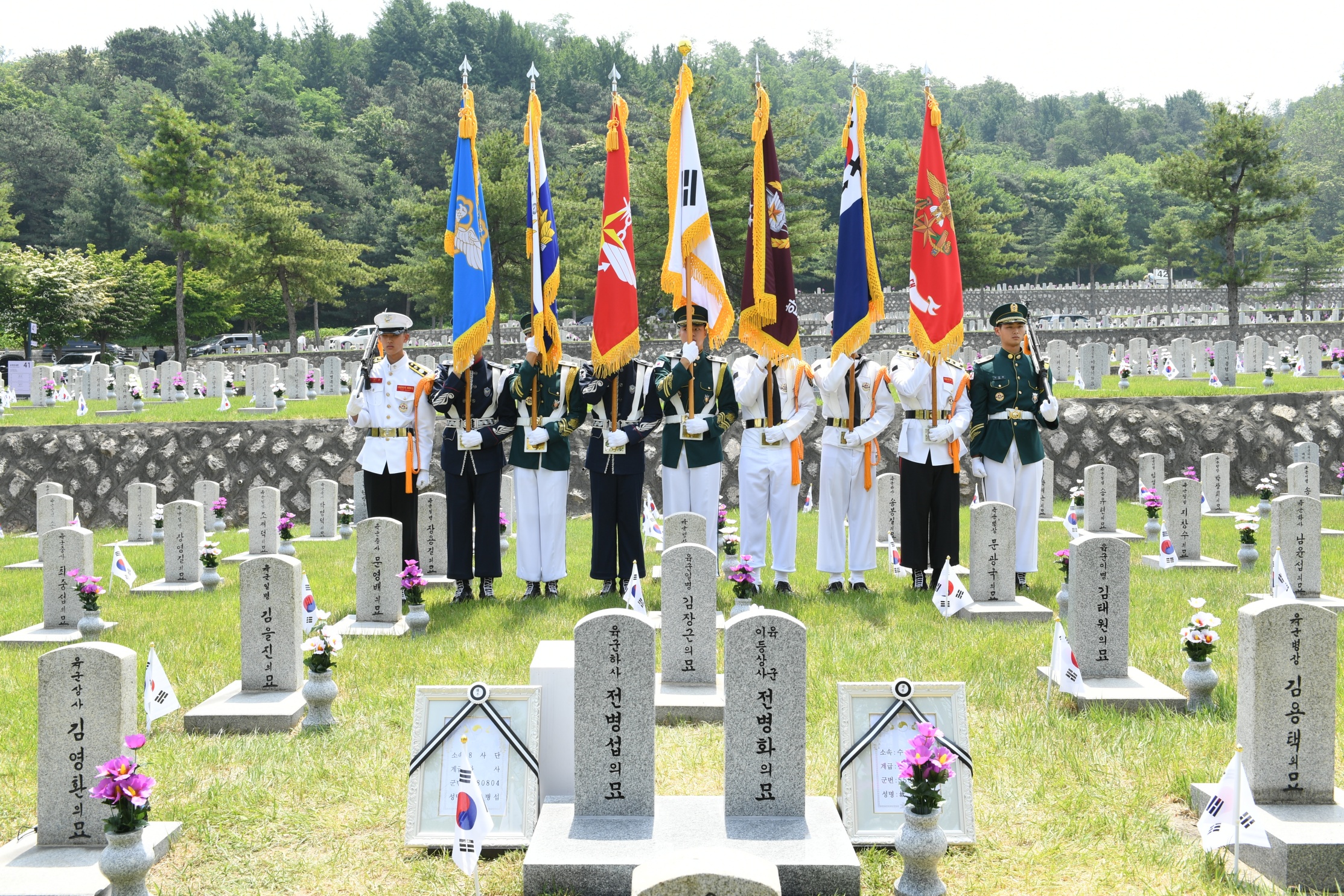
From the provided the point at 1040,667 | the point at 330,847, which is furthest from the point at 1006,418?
the point at 330,847

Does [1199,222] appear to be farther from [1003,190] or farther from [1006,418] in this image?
[1003,190]

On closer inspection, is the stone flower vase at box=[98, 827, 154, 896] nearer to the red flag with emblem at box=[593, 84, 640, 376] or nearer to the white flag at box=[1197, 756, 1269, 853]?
the white flag at box=[1197, 756, 1269, 853]

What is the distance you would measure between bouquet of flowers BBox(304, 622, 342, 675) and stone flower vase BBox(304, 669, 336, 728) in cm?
5

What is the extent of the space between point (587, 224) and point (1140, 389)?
14.7 meters

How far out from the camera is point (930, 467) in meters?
9.55

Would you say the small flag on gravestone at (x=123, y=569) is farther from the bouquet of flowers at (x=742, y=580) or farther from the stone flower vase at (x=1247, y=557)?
the stone flower vase at (x=1247, y=557)

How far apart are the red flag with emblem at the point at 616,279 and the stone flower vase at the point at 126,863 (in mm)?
6076

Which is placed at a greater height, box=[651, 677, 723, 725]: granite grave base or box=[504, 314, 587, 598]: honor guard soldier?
box=[504, 314, 587, 598]: honor guard soldier

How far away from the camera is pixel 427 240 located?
91.4ft

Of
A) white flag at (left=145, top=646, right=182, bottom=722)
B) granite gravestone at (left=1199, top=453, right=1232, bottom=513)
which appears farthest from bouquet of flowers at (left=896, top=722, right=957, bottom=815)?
granite gravestone at (left=1199, top=453, right=1232, bottom=513)

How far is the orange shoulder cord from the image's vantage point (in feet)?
31.4

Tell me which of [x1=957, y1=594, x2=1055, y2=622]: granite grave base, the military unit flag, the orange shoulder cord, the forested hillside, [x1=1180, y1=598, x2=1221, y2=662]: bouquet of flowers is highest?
the forested hillside

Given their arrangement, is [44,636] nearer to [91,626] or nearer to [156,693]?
[91,626]

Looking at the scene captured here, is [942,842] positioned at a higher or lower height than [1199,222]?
lower
